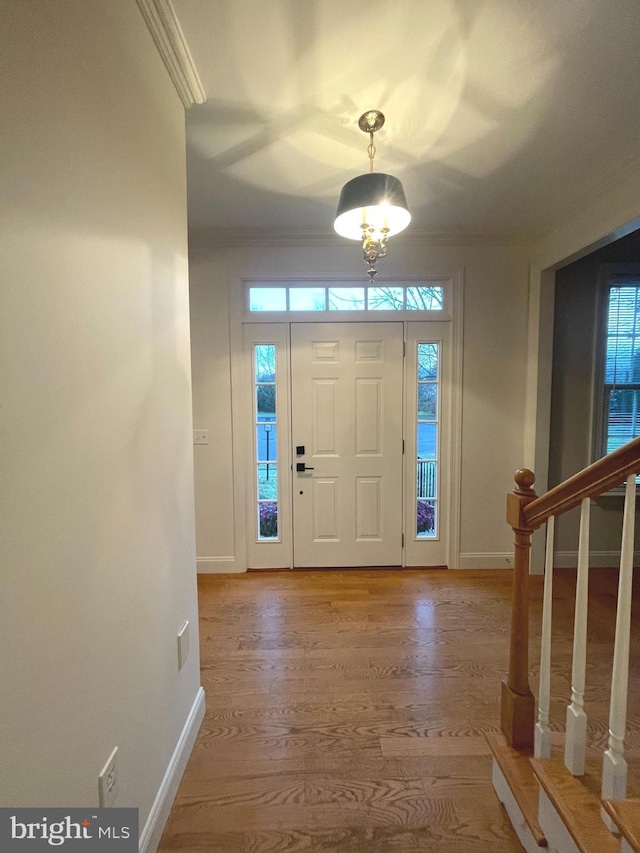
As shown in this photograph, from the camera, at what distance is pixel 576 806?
0.98 metres

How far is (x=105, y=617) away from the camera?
0.95 meters

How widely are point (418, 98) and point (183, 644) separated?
2408 mm

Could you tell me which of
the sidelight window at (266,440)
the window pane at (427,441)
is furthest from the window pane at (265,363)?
the window pane at (427,441)

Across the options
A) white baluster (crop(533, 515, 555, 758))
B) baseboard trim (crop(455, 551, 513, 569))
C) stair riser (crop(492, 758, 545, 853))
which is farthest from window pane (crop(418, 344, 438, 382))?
stair riser (crop(492, 758, 545, 853))

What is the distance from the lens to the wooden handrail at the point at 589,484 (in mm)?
898

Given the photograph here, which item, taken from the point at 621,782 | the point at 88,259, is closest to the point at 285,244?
the point at 88,259

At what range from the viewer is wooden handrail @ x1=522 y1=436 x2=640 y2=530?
90cm

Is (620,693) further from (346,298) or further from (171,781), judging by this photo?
(346,298)

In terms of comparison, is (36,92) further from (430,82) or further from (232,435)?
(232,435)

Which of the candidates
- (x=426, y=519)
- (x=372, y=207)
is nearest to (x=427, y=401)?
(x=426, y=519)

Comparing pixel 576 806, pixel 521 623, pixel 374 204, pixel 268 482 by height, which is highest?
pixel 374 204

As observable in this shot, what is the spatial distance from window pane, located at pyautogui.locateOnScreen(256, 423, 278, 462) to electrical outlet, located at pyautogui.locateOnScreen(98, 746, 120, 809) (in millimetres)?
2121

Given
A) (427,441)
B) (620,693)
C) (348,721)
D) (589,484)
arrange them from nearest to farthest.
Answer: (620,693)
(589,484)
(348,721)
(427,441)

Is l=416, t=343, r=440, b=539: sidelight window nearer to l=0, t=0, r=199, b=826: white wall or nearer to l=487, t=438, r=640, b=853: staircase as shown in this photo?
l=487, t=438, r=640, b=853: staircase
